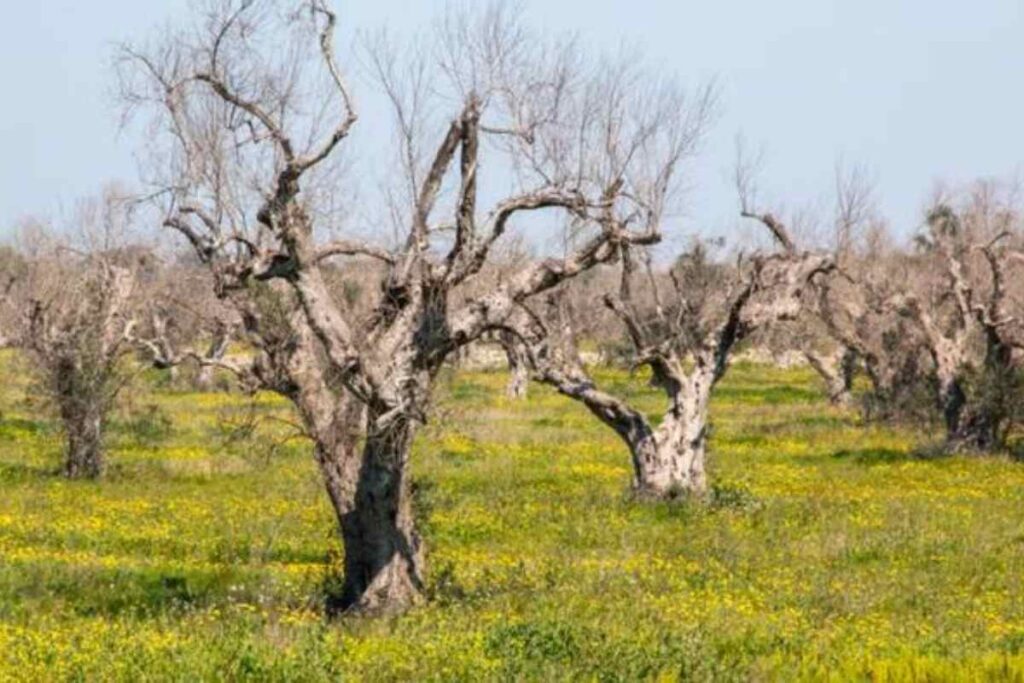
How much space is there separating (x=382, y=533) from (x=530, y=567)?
4149 millimetres

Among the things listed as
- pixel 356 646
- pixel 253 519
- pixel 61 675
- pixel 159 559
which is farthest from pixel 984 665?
pixel 253 519

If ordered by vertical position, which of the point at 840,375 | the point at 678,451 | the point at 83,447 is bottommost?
the point at 678,451

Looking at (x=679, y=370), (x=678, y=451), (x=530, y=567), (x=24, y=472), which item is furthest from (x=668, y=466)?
(x=24, y=472)

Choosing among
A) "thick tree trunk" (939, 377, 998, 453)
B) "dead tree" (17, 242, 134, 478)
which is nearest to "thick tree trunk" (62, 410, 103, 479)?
"dead tree" (17, 242, 134, 478)

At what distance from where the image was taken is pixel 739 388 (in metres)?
67.6

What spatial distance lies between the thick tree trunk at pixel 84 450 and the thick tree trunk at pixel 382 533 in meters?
15.4

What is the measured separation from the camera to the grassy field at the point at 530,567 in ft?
46.3

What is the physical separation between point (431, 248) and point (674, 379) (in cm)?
1236

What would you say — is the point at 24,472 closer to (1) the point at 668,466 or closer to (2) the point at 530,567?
(1) the point at 668,466

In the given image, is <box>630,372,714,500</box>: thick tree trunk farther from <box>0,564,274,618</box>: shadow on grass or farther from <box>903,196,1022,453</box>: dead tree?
<box>903,196,1022,453</box>: dead tree

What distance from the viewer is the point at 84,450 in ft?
106

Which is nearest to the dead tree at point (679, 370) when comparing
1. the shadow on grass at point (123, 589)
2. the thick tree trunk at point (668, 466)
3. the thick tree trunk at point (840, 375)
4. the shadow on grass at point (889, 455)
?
the thick tree trunk at point (668, 466)

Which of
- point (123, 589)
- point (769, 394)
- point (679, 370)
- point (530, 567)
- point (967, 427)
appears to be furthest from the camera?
point (769, 394)

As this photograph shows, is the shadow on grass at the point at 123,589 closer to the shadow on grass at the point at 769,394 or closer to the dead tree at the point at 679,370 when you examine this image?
the dead tree at the point at 679,370
